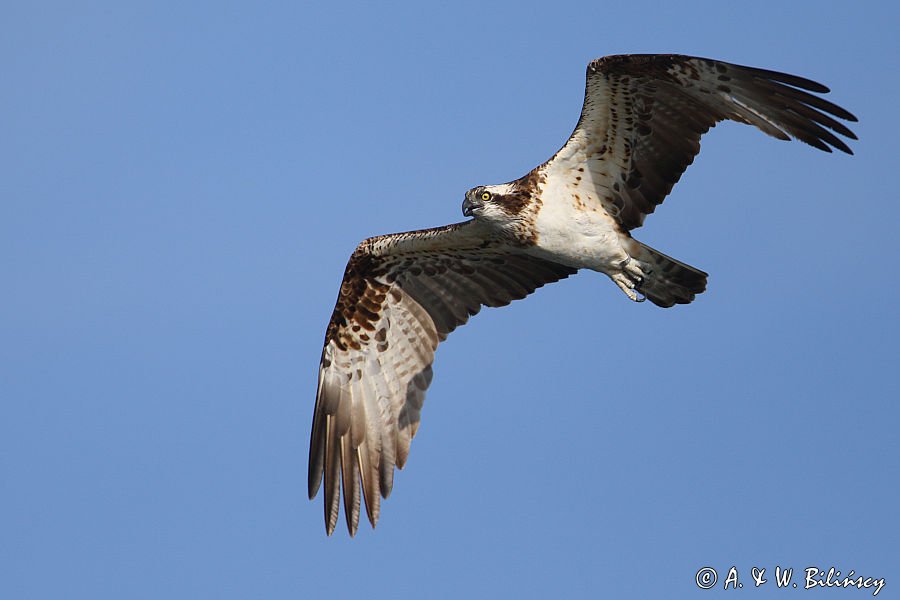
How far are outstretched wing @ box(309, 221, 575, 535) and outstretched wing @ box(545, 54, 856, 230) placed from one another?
4.03ft

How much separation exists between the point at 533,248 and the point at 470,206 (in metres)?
0.73

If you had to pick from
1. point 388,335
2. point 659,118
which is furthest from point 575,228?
point 388,335

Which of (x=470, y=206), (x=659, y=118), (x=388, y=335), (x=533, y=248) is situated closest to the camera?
(x=659, y=118)

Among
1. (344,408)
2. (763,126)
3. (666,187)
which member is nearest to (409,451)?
(344,408)

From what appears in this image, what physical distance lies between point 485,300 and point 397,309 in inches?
37.0

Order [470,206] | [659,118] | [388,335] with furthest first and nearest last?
[388,335]
[470,206]
[659,118]

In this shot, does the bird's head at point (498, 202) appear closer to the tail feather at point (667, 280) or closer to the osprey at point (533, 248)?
the osprey at point (533, 248)

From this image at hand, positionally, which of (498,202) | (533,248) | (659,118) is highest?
(659,118)

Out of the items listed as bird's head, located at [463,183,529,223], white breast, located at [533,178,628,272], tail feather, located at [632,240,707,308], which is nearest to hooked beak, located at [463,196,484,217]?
bird's head, located at [463,183,529,223]

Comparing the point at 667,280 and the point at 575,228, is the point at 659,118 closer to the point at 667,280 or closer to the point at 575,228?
the point at 575,228

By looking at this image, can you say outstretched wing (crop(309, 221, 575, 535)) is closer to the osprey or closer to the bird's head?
the osprey

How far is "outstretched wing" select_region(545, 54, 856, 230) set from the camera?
41.0ft

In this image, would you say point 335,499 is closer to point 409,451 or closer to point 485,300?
point 409,451

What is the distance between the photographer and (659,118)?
1308 centimetres
